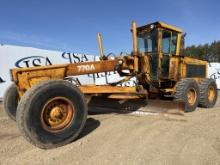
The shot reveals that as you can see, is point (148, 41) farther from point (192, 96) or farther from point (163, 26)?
point (192, 96)

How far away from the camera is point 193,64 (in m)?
9.54

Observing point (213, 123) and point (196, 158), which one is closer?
point (196, 158)

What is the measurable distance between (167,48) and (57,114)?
15.8ft

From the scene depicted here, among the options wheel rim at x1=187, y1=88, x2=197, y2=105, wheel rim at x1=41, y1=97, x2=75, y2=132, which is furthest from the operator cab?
wheel rim at x1=41, y1=97, x2=75, y2=132

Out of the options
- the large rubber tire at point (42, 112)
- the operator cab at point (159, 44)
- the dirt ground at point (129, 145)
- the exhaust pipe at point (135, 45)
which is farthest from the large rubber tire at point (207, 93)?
the large rubber tire at point (42, 112)

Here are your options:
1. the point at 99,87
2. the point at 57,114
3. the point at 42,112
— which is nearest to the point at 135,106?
the point at 99,87

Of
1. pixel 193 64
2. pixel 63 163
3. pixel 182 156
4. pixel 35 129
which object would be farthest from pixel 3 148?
pixel 193 64

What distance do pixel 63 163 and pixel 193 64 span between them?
7.16m

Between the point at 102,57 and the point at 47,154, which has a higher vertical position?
the point at 102,57

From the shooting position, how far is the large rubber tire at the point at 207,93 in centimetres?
892

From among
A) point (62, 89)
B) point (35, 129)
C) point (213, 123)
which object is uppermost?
point (62, 89)

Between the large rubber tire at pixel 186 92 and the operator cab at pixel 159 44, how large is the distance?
676 millimetres

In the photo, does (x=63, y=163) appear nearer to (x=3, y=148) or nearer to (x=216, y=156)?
(x=3, y=148)

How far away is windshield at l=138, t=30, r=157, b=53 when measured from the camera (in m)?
8.03
